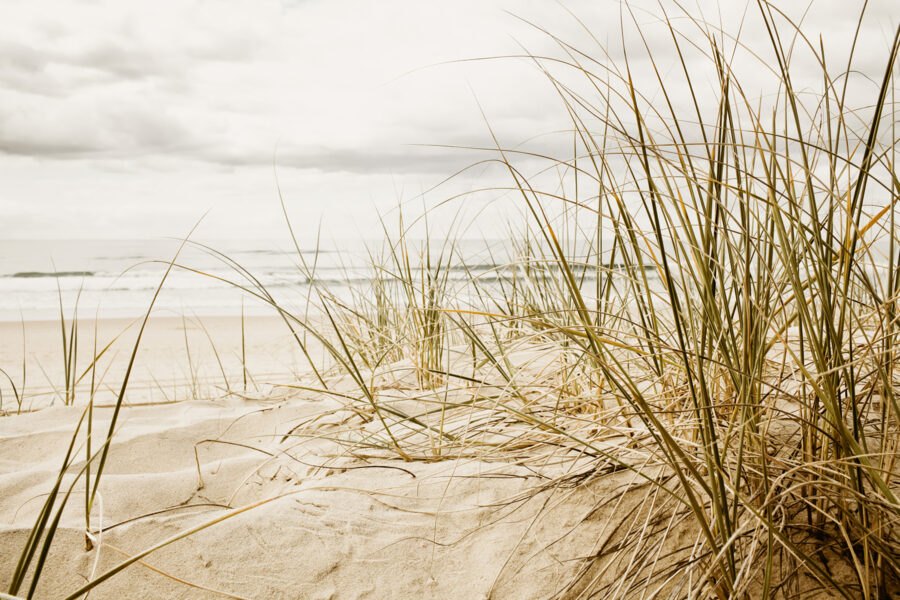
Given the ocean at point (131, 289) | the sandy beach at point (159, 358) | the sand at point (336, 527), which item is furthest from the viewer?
the ocean at point (131, 289)

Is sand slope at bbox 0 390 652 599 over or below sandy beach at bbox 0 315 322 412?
over

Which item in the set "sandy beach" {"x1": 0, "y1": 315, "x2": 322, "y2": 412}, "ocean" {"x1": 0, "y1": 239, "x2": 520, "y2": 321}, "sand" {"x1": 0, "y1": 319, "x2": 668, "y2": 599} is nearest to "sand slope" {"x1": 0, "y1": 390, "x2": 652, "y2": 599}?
"sand" {"x1": 0, "y1": 319, "x2": 668, "y2": 599}

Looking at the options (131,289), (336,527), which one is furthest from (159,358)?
(131,289)

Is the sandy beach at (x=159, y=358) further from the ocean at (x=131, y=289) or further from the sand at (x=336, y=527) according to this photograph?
the sand at (x=336, y=527)

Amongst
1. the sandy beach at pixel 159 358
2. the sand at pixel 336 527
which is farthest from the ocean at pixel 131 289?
the sand at pixel 336 527

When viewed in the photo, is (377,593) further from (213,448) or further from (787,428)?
(213,448)

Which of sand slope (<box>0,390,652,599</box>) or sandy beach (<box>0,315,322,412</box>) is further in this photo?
sandy beach (<box>0,315,322,412</box>)

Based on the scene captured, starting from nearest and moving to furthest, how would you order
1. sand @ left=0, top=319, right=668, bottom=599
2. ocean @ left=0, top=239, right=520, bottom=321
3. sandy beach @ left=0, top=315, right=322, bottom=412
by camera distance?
1. sand @ left=0, top=319, right=668, bottom=599
2. sandy beach @ left=0, top=315, right=322, bottom=412
3. ocean @ left=0, top=239, right=520, bottom=321

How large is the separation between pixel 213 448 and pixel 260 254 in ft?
70.6

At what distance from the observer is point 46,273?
1552 cm

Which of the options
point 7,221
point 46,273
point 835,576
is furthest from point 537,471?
point 7,221

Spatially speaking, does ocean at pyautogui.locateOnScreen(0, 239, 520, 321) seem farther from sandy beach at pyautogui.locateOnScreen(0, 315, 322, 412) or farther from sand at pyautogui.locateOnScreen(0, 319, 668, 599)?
sand at pyautogui.locateOnScreen(0, 319, 668, 599)

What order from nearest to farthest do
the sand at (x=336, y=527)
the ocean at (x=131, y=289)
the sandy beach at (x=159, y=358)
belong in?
the sand at (x=336, y=527) < the sandy beach at (x=159, y=358) < the ocean at (x=131, y=289)

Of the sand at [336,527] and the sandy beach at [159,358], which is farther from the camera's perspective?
the sandy beach at [159,358]
